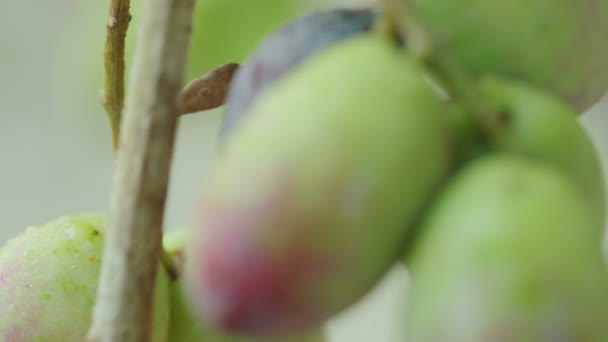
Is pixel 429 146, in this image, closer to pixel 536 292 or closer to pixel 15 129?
pixel 536 292

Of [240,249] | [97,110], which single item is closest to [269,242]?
[240,249]

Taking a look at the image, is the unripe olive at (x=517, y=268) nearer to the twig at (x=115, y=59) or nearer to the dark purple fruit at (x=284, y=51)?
the dark purple fruit at (x=284, y=51)

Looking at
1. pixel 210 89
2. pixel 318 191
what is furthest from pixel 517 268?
pixel 210 89

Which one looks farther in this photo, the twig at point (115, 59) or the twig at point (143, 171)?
the twig at point (115, 59)

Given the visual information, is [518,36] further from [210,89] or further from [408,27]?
[210,89]

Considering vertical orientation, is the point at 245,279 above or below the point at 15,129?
above

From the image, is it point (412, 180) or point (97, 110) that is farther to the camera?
point (97, 110)

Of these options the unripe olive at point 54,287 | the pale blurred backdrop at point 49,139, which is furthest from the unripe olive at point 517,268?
the pale blurred backdrop at point 49,139
